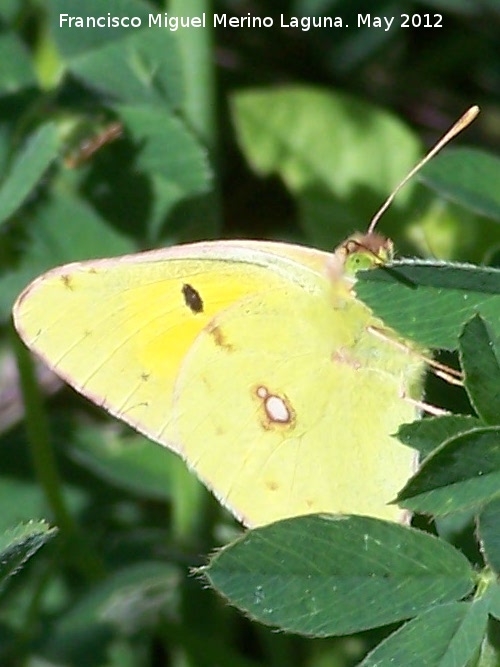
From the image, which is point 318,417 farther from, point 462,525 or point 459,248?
point 459,248

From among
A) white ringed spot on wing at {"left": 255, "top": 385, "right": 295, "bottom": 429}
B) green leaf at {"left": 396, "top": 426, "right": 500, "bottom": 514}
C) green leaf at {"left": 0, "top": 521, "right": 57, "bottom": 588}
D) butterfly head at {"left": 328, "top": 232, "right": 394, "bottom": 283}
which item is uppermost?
butterfly head at {"left": 328, "top": 232, "right": 394, "bottom": 283}

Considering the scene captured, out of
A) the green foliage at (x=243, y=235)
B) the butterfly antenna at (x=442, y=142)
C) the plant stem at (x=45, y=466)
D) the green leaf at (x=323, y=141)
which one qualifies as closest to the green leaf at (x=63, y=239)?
the green foliage at (x=243, y=235)

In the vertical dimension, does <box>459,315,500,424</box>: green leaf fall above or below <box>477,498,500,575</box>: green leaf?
above

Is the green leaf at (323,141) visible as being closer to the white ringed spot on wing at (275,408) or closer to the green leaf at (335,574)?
the white ringed spot on wing at (275,408)

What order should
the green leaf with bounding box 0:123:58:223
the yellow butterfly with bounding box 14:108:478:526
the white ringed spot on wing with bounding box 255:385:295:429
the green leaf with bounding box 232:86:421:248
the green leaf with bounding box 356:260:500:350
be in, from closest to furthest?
the green leaf with bounding box 356:260:500:350, the yellow butterfly with bounding box 14:108:478:526, the white ringed spot on wing with bounding box 255:385:295:429, the green leaf with bounding box 0:123:58:223, the green leaf with bounding box 232:86:421:248

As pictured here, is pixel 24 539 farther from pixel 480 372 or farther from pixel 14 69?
pixel 14 69

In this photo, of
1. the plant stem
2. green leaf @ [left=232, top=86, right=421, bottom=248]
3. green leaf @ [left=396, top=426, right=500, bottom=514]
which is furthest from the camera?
green leaf @ [left=232, top=86, right=421, bottom=248]

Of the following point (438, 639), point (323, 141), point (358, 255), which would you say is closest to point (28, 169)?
point (358, 255)

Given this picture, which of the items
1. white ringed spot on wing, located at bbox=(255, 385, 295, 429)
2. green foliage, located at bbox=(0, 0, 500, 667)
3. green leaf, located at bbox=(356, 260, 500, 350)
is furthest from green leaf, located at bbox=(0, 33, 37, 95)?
green leaf, located at bbox=(356, 260, 500, 350)

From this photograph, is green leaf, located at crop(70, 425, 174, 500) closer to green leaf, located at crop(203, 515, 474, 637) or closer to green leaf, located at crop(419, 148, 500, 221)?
green leaf, located at crop(419, 148, 500, 221)
